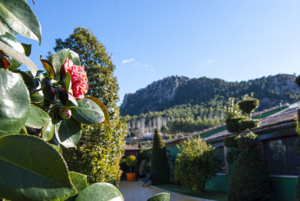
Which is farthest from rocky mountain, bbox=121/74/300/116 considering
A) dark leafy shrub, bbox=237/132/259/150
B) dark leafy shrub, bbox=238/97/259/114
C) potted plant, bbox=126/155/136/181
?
dark leafy shrub, bbox=237/132/259/150

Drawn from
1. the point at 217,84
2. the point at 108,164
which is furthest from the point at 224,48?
the point at 217,84

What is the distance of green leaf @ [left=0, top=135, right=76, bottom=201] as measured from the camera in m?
0.28

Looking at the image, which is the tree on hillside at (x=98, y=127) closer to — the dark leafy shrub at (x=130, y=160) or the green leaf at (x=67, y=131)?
the green leaf at (x=67, y=131)

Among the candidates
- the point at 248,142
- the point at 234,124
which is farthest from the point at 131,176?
the point at 248,142

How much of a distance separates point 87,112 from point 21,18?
26 centimetres

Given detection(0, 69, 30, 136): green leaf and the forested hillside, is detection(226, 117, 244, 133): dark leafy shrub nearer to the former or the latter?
detection(0, 69, 30, 136): green leaf

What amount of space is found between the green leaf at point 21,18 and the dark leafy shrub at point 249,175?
10.5 m

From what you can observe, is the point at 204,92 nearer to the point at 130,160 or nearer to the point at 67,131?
the point at 130,160

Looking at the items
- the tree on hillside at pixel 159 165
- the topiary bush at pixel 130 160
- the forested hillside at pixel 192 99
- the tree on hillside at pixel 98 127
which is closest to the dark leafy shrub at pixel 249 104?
the tree on hillside at pixel 98 127

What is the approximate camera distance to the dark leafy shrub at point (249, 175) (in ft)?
30.9

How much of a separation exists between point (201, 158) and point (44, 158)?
42.8ft

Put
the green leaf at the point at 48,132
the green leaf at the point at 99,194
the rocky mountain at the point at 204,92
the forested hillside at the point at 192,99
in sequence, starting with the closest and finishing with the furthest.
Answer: the green leaf at the point at 99,194, the green leaf at the point at 48,132, the rocky mountain at the point at 204,92, the forested hillside at the point at 192,99

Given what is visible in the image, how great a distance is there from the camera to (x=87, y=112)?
2.03 ft

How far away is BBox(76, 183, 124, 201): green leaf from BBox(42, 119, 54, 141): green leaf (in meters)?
0.17
